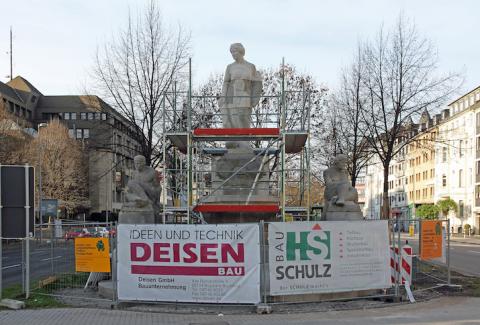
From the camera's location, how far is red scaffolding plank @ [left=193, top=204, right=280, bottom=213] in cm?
1367

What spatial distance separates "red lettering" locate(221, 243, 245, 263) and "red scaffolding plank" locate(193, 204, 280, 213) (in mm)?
4031

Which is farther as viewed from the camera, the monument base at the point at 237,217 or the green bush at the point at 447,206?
the green bush at the point at 447,206

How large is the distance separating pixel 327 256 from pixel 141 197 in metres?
5.16

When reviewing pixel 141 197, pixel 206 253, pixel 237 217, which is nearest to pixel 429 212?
pixel 237 217

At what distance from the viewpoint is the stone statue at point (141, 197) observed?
1316cm

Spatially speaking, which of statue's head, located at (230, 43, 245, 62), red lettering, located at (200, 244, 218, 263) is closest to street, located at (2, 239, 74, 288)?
red lettering, located at (200, 244, 218, 263)

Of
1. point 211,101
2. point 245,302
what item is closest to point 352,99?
point 211,101

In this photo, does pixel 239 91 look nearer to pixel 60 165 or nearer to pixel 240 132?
pixel 240 132

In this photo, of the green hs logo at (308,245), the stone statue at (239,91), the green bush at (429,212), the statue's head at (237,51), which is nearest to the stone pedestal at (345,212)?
the green hs logo at (308,245)

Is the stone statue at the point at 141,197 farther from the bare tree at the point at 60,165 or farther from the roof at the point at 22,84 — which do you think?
the roof at the point at 22,84

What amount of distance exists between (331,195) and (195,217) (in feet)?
12.9

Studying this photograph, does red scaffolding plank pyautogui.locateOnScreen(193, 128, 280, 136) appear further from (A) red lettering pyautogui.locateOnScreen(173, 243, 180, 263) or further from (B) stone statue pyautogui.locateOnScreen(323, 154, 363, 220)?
(A) red lettering pyautogui.locateOnScreen(173, 243, 180, 263)

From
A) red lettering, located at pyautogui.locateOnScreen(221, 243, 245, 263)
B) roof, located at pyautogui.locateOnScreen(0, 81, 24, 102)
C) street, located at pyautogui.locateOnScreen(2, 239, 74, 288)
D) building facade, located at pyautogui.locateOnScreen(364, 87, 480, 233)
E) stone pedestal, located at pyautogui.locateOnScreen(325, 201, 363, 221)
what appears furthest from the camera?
roof, located at pyautogui.locateOnScreen(0, 81, 24, 102)

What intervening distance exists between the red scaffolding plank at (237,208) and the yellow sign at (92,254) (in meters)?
3.52
